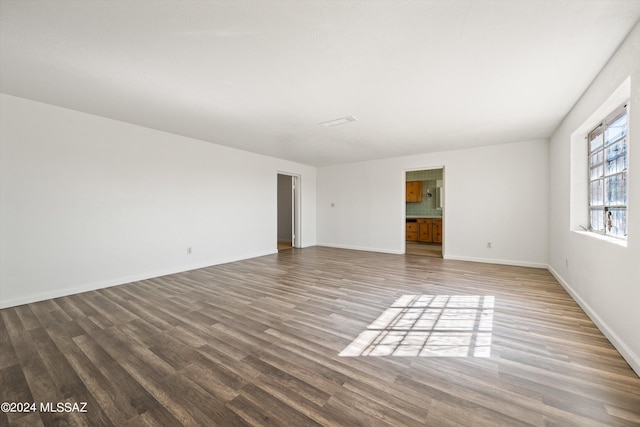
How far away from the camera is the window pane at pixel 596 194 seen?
2.99 metres

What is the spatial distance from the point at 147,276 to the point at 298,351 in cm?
353

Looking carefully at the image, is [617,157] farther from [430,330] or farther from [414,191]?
[414,191]

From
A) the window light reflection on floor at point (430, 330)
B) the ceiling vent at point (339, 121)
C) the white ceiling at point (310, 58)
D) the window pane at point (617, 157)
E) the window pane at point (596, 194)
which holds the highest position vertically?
the ceiling vent at point (339, 121)

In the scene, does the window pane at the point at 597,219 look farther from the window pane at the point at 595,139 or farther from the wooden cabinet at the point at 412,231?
the wooden cabinet at the point at 412,231

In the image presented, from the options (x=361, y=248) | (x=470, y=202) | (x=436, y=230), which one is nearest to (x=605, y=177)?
(x=470, y=202)

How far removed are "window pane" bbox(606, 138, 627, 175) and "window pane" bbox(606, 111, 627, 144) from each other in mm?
81

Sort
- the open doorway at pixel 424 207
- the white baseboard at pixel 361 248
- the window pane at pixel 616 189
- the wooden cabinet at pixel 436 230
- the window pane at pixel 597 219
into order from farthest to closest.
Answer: the open doorway at pixel 424 207 < the wooden cabinet at pixel 436 230 < the white baseboard at pixel 361 248 < the window pane at pixel 597 219 < the window pane at pixel 616 189

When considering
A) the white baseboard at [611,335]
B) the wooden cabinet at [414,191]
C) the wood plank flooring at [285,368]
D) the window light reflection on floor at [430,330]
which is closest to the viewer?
the wood plank flooring at [285,368]

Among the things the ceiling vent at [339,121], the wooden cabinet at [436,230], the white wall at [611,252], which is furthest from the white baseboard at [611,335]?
the wooden cabinet at [436,230]

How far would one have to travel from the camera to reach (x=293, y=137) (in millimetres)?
4797

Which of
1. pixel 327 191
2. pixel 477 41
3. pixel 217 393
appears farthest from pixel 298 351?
pixel 327 191

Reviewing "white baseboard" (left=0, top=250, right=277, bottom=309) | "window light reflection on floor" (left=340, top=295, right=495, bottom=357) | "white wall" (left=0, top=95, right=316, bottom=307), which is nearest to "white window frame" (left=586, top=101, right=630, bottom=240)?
"window light reflection on floor" (left=340, top=295, right=495, bottom=357)

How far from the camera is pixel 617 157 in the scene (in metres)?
2.62

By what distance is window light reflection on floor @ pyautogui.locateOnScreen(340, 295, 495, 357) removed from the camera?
208 centimetres
